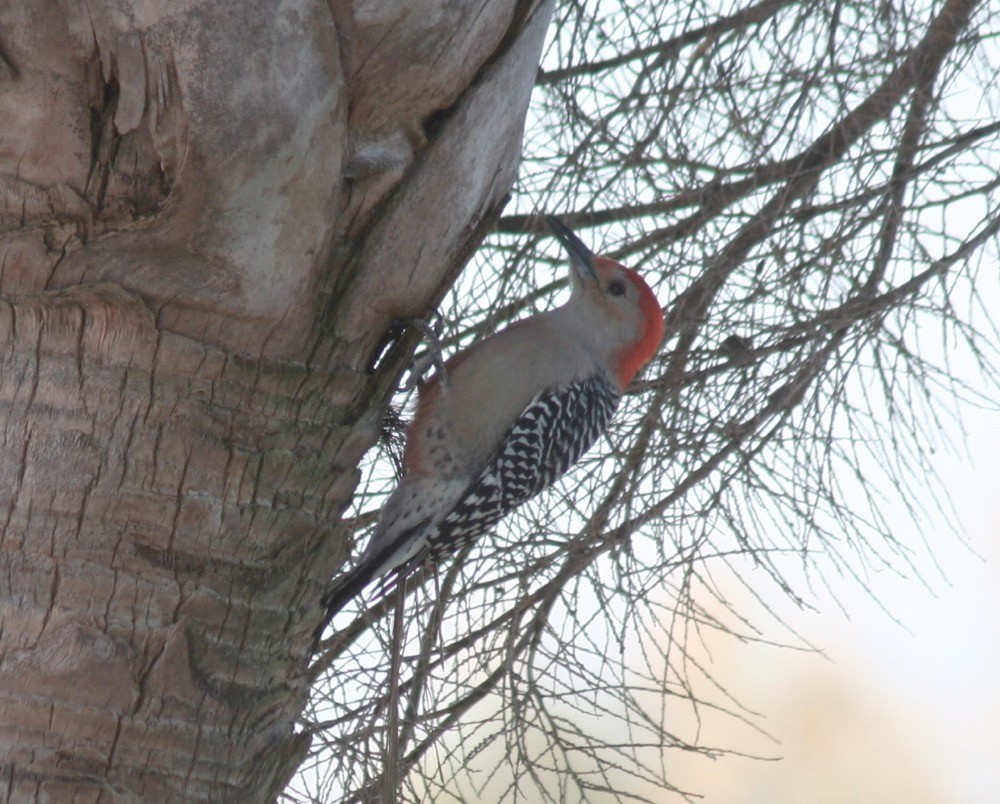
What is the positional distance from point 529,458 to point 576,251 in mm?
850

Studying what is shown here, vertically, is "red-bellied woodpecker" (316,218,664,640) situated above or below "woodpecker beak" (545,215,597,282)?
below

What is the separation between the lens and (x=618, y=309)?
194 inches

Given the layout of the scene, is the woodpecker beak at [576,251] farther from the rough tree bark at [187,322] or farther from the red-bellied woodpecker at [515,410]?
the rough tree bark at [187,322]

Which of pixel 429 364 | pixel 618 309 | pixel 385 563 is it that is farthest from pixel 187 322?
pixel 618 309

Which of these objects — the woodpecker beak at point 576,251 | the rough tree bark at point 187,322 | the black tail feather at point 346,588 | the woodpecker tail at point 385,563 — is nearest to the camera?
the rough tree bark at point 187,322

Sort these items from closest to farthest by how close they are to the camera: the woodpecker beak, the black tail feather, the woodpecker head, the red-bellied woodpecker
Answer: the black tail feather, the red-bellied woodpecker, the woodpecker beak, the woodpecker head

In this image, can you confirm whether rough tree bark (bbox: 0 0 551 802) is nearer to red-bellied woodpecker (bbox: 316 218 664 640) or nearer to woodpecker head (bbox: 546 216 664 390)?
red-bellied woodpecker (bbox: 316 218 664 640)

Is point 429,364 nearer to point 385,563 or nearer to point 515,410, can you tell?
point 515,410

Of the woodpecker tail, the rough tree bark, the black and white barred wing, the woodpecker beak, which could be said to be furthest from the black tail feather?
the woodpecker beak

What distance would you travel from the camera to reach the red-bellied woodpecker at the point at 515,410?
4289 millimetres

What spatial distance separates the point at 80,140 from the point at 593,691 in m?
2.17

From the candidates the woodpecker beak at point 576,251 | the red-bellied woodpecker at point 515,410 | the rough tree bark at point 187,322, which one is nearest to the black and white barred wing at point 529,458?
the red-bellied woodpecker at point 515,410

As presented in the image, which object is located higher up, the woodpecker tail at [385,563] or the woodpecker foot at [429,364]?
the woodpecker foot at [429,364]

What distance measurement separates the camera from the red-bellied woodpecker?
4289 mm
